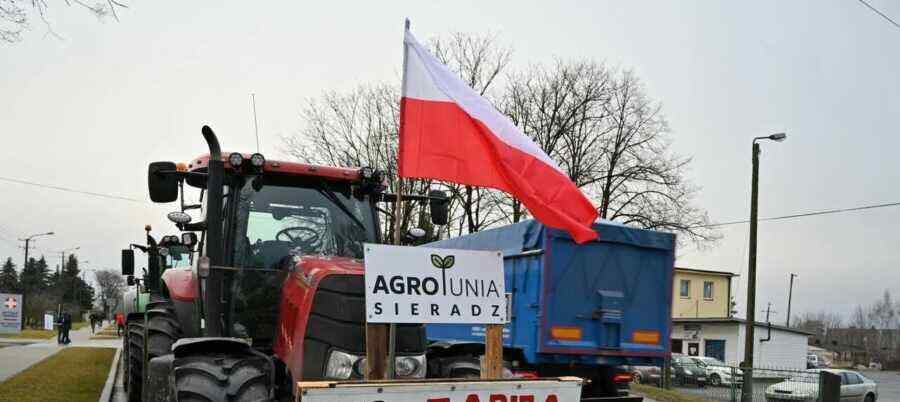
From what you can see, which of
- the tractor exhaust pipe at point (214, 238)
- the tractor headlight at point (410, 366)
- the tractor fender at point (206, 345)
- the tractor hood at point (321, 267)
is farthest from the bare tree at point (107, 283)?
the tractor headlight at point (410, 366)

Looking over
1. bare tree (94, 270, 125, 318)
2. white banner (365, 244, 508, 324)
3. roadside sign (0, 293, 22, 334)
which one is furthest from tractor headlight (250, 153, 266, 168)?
bare tree (94, 270, 125, 318)

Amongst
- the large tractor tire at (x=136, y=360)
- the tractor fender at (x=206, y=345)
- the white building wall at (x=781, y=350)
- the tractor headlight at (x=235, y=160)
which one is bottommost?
the white building wall at (x=781, y=350)

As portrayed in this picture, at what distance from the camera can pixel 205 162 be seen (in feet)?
20.7

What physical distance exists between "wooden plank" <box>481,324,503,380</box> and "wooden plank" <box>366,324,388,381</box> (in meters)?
0.65

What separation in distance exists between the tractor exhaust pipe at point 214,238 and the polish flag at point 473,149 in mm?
1312

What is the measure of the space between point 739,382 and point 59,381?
16.2 m

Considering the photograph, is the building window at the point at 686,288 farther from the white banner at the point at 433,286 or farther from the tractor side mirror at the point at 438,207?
the white banner at the point at 433,286

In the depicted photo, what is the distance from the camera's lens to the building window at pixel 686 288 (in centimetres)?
5412

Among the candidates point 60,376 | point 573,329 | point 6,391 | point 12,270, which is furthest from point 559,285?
point 12,270

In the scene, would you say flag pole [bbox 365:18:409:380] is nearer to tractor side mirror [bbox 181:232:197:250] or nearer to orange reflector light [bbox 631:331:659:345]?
tractor side mirror [bbox 181:232:197:250]

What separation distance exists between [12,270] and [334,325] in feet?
334

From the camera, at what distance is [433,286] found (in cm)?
499

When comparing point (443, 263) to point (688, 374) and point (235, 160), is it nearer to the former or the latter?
point (235, 160)

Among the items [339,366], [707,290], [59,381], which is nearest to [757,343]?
[707,290]
